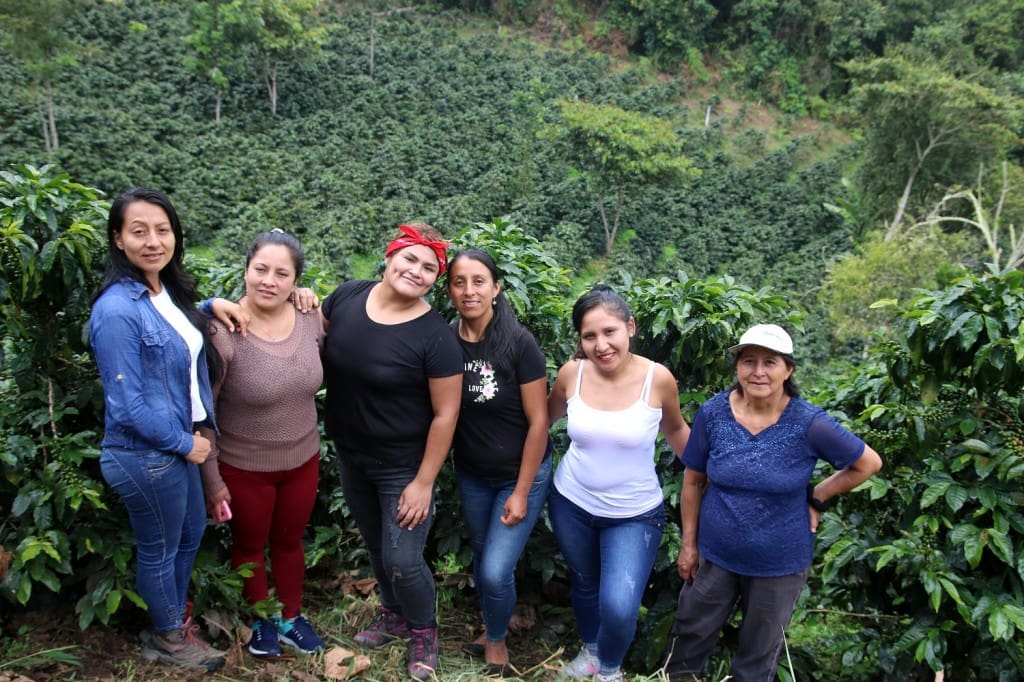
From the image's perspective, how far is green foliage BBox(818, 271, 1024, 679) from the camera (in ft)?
7.43

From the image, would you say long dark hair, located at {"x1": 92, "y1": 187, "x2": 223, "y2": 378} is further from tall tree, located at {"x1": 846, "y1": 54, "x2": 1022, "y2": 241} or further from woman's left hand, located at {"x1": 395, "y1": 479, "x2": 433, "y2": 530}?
tall tree, located at {"x1": 846, "y1": 54, "x2": 1022, "y2": 241}

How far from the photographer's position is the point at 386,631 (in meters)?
2.49

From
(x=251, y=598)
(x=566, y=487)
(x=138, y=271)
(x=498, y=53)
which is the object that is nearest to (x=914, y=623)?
(x=566, y=487)

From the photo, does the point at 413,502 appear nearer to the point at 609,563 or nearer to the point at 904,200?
the point at 609,563

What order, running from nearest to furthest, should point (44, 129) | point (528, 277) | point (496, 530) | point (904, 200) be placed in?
point (496, 530) → point (528, 277) → point (44, 129) → point (904, 200)

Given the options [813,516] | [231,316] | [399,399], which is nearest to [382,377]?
[399,399]

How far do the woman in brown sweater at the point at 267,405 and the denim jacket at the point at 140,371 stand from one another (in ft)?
0.49

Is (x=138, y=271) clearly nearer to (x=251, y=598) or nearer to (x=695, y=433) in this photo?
(x=251, y=598)

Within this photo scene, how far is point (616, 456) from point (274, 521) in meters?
1.13

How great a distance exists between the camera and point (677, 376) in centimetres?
283

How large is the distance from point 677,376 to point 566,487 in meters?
0.78

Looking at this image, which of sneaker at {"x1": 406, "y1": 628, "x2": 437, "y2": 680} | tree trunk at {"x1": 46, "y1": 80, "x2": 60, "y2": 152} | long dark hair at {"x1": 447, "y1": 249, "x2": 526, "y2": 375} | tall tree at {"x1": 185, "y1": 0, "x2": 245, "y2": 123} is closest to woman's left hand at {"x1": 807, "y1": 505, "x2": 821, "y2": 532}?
long dark hair at {"x1": 447, "y1": 249, "x2": 526, "y2": 375}

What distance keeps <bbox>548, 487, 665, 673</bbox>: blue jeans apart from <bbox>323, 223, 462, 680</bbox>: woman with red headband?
46cm

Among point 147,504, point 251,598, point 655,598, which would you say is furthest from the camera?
point 655,598
